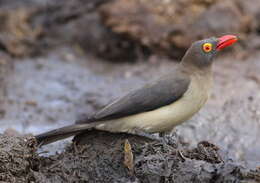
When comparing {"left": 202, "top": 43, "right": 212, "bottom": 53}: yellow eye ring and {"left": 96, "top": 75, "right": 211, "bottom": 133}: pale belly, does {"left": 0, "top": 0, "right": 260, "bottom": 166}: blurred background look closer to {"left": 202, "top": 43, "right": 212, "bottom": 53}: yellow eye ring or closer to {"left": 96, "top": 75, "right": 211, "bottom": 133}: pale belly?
{"left": 202, "top": 43, "right": 212, "bottom": 53}: yellow eye ring

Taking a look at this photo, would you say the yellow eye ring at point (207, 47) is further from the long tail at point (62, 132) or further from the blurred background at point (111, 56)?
the blurred background at point (111, 56)

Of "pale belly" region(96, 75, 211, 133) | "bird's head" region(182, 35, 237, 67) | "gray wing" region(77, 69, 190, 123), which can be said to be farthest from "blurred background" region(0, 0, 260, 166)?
"pale belly" region(96, 75, 211, 133)

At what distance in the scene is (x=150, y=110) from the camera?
6.89 metres

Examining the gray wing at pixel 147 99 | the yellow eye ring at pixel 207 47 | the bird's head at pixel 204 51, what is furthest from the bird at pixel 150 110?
the yellow eye ring at pixel 207 47

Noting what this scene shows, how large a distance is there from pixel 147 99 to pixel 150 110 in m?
0.14

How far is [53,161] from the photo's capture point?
6230mm

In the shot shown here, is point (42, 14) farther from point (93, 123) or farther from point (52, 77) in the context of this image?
point (93, 123)

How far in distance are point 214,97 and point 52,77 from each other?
3.50 metres

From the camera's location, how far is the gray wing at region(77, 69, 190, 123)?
22.1 ft

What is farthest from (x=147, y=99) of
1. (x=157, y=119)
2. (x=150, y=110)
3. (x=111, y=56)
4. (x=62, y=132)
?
(x=111, y=56)

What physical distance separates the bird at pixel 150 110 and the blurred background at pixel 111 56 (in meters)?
1.95

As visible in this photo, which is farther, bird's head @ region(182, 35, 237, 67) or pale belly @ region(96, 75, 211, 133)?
bird's head @ region(182, 35, 237, 67)

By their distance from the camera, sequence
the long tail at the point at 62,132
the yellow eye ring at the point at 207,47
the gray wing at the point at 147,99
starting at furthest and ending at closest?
the yellow eye ring at the point at 207,47
the gray wing at the point at 147,99
the long tail at the point at 62,132

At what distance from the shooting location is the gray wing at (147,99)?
22.1 feet
